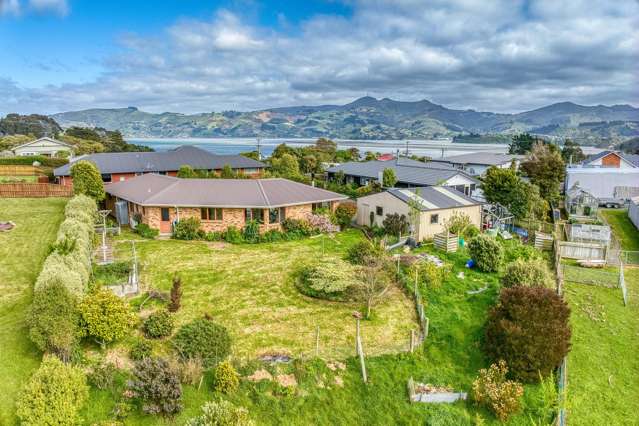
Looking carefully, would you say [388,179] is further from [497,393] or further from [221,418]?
[221,418]

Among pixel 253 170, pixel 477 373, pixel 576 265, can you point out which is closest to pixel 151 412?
pixel 477 373

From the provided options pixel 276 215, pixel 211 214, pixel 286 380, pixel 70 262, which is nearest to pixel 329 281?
pixel 286 380

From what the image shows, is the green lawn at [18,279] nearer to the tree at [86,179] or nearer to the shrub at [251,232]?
the tree at [86,179]

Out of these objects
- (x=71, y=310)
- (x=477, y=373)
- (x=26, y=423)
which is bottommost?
(x=477, y=373)

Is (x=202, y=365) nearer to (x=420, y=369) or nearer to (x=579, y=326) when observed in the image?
(x=420, y=369)

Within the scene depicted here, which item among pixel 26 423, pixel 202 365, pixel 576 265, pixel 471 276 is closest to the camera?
pixel 26 423

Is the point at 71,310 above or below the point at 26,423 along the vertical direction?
above

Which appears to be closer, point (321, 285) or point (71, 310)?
point (71, 310)

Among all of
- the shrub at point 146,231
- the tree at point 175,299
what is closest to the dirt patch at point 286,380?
the tree at point 175,299
